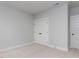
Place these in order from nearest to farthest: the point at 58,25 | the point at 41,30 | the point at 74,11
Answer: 1. the point at 58,25
2. the point at 74,11
3. the point at 41,30

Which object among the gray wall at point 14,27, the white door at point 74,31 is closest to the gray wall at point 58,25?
the white door at point 74,31

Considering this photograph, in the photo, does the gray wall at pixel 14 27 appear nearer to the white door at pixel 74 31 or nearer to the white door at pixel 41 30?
the white door at pixel 41 30

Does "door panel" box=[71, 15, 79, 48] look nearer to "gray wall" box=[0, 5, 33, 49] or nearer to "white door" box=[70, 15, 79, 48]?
"white door" box=[70, 15, 79, 48]

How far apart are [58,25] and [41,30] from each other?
4.90 ft

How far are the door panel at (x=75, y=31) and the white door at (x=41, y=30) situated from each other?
4.95 ft

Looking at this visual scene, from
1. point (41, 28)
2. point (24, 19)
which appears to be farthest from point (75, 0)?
point (24, 19)

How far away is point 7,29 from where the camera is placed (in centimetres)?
393

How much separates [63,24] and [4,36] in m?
3.03

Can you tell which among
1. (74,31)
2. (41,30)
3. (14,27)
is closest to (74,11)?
(74,31)

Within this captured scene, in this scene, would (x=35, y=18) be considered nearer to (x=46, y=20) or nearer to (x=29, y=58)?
(x=46, y=20)

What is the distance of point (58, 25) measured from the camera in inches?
159

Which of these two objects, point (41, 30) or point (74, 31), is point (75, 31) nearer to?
point (74, 31)

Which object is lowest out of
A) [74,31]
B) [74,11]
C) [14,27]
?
[74,31]

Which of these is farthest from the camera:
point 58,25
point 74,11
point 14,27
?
point 14,27
